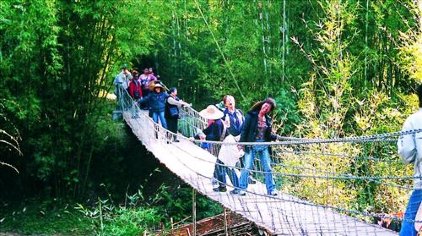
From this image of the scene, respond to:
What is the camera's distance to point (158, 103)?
23.8 ft

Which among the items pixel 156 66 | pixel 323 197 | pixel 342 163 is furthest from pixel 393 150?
pixel 156 66

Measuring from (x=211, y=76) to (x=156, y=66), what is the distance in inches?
97.0

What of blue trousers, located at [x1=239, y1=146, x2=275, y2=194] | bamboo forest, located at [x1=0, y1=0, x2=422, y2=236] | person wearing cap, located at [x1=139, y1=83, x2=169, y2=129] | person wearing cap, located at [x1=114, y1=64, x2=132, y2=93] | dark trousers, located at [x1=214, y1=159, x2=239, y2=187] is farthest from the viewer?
person wearing cap, located at [x1=114, y1=64, x2=132, y2=93]

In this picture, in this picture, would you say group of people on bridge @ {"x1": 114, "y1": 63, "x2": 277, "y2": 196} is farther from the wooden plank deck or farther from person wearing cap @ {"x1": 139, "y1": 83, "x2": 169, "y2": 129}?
person wearing cap @ {"x1": 139, "y1": 83, "x2": 169, "y2": 129}

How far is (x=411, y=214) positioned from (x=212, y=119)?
2408 mm

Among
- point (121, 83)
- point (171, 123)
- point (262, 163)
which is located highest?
point (121, 83)

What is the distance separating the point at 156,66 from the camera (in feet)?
43.3

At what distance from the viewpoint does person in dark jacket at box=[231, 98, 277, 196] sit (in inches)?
165

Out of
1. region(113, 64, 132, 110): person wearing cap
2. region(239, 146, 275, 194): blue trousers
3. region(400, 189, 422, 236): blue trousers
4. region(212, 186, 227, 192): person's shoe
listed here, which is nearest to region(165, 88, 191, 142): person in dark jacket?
region(113, 64, 132, 110): person wearing cap

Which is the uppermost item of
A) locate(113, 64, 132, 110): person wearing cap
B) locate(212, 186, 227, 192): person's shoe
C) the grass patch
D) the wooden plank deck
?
locate(113, 64, 132, 110): person wearing cap

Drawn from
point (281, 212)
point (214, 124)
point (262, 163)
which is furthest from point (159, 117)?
point (281, 212)

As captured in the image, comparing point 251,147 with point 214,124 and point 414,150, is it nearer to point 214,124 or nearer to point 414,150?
point 214,124

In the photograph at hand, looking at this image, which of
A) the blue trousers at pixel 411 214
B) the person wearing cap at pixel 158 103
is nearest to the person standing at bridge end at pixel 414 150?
the blue trousers at pixel 411 214

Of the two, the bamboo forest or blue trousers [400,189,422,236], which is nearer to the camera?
blue trousers [400,189,422,236]
